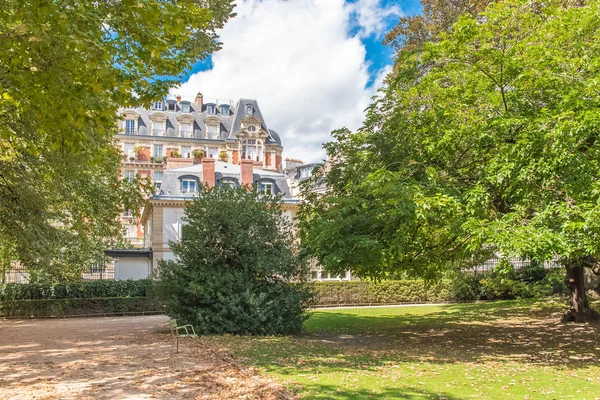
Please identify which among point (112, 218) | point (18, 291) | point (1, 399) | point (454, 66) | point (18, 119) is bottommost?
point (1, 399)

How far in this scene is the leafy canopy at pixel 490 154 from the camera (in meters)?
9.64

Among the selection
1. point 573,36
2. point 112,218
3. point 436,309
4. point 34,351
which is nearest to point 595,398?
point 573,36

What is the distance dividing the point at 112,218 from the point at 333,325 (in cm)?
895

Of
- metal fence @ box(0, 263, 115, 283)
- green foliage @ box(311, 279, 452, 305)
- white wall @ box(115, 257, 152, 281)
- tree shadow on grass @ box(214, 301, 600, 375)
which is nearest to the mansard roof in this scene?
white wall @ box(115, 257, 152, 281)

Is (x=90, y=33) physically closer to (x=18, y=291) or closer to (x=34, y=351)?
(x=34, y=351)

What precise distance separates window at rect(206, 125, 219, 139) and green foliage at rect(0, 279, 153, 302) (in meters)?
43.1

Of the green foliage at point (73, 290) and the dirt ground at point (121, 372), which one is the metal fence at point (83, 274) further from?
the dirt ground at point (121, 372)

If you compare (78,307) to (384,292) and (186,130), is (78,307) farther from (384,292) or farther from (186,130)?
(186,130)

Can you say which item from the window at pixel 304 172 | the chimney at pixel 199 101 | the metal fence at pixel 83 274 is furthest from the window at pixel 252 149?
the metal fence at pixel 83 274

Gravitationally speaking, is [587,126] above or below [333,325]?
above

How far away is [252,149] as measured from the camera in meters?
67.1

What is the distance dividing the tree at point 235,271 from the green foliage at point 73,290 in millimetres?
10812

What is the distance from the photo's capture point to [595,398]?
25.3 ft

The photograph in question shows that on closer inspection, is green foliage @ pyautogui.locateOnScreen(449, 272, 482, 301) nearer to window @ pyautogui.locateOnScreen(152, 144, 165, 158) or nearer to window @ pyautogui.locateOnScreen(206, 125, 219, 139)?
window @ pyautogui.locateOnScreen(206, 125, 219, 139)
